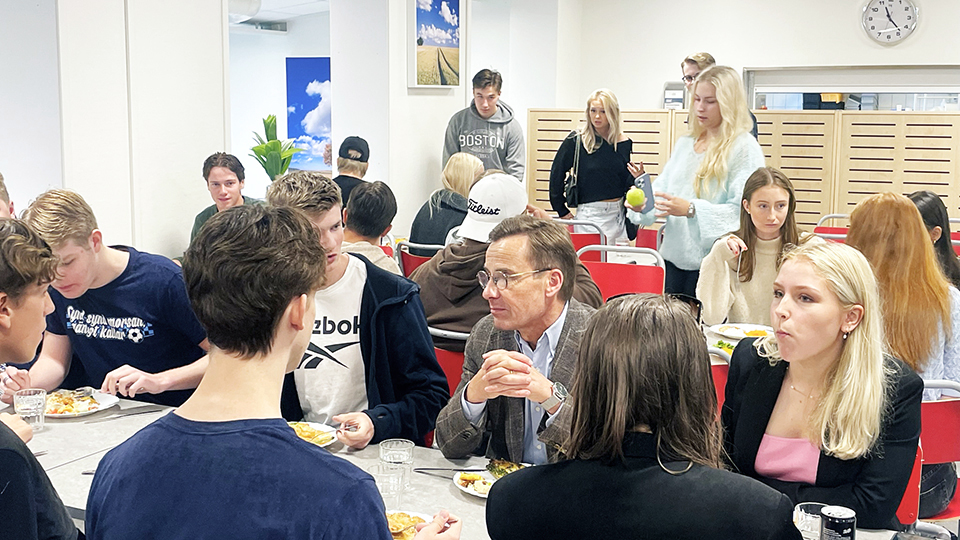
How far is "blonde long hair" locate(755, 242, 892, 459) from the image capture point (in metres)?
2.11

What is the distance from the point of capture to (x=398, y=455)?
6.88 feet

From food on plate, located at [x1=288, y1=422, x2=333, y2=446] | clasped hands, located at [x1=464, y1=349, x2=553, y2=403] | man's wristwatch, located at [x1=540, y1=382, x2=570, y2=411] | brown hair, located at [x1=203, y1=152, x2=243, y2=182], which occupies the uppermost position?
brown hair, located at [x1=203, y1=152, x2=243, y2=182]

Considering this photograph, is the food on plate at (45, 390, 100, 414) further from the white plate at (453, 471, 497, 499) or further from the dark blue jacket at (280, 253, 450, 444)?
the white plate at (453, 471, 497, 499)

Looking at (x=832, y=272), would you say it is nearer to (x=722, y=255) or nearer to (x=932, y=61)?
(x=722, y=255)

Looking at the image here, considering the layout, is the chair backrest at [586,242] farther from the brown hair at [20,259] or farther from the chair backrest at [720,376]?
the brown hair at [20,259]

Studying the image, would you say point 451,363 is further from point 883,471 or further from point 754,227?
point 754,227

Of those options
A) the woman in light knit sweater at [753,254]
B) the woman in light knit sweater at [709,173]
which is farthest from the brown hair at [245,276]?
the woman in light knit sweater at [709,173]

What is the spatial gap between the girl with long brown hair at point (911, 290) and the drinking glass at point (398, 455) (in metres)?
1.75

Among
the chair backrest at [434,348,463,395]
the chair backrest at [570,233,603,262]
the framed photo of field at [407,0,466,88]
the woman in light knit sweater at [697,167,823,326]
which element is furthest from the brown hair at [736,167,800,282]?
the framed photo of field at [407,0,466,88]

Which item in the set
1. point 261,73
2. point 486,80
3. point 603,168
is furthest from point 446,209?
point 261,73

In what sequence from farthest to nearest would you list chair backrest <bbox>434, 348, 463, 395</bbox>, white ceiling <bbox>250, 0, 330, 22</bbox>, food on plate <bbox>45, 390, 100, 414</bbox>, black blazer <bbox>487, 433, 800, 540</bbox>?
1. white ceiling <bbox>250, 0, 330, 22</bbox>
2. chair backrest <bbox>434, 348, 463, 395</bbox>
3. food on plate <bbox>45, 390, 100, 414</bbox>
4. black blazer <bbox>487, 433, 800, 540</bbox>

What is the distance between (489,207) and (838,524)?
1.95 m

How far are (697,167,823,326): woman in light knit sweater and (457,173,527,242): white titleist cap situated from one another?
1.05 metres

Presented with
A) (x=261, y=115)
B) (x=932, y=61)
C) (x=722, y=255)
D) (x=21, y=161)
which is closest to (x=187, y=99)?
(x=21, y=161)
